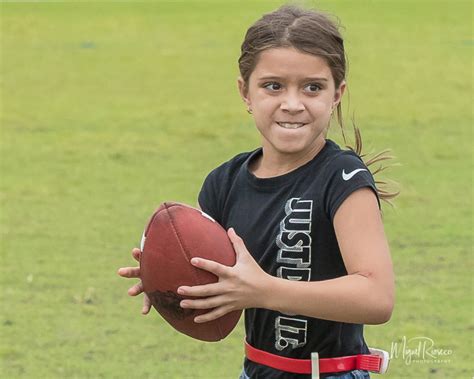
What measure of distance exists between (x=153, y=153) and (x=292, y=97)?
1011 centimetres

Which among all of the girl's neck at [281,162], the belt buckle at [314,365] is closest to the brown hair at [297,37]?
the girl's neck at [281,162]

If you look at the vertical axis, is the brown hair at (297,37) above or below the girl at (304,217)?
above

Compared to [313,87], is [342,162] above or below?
below

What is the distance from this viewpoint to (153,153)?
13695 millimetres

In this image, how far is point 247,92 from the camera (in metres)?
3.91

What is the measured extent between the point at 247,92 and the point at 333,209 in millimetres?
548

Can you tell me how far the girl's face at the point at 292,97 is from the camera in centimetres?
365

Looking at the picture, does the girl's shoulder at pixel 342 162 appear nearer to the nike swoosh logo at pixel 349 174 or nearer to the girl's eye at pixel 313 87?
the nike swoosh logo at pixel 349 174

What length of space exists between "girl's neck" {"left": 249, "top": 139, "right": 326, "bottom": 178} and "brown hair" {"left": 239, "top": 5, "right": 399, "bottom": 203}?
0.71ft
